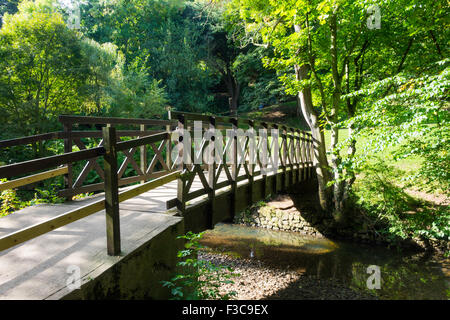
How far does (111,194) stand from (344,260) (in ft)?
27.0

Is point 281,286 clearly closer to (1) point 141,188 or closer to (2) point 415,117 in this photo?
(2) point 415,117

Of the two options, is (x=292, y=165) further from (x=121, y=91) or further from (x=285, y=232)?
(x=121, y=91)

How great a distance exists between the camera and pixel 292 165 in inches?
370

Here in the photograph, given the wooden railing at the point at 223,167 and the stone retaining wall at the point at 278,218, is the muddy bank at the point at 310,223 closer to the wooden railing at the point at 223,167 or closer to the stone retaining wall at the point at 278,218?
the stone retaining wall at the point at 278,218

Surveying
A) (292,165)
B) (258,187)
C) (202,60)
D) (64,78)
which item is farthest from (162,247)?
(202,60)

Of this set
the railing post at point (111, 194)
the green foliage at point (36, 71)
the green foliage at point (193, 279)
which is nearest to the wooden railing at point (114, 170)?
the railing post at point (111, 194)

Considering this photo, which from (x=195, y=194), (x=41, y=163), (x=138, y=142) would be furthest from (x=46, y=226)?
(x=195, y=194)

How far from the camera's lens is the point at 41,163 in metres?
2.20

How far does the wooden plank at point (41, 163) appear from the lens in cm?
196

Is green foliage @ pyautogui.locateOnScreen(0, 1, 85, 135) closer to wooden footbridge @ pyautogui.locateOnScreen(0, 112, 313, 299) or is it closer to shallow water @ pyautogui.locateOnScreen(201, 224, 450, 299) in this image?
shallow water @ pyautogui.locateOnScreen(201, 224, 450, 299)

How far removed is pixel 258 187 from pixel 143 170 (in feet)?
8.67

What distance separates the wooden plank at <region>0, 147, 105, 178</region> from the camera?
1.96 meters

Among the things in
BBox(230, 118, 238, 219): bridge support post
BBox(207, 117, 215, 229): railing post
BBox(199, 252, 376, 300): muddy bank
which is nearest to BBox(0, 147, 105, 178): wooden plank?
BBox(207, 117, 215, 229): railing post

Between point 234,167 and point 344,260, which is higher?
point 234,167
